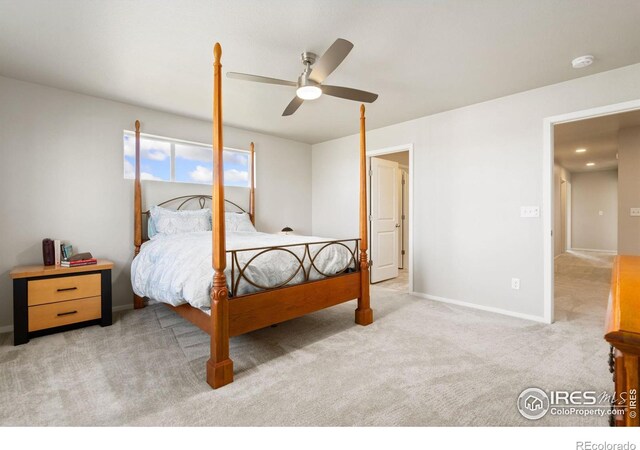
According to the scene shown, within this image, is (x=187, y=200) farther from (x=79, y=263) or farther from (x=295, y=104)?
(x=295, y=104)

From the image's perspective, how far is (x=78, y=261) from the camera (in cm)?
304

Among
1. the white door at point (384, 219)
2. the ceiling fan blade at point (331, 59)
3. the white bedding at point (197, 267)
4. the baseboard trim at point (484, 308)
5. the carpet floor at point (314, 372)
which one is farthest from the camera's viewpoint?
the white door at point (384, 219)

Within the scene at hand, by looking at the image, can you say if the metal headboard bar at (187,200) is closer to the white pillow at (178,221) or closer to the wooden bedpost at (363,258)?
the white pillow at (178,221)

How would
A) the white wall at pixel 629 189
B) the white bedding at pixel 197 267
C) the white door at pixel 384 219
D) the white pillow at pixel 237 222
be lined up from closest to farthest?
1. the white bedding at pixel 197 267
2. the white pillow at pixel 237 222
3. the white wall at pixel 629 189
4. the white door at pixel 384 219

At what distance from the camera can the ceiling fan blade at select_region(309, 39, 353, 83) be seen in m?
1.91

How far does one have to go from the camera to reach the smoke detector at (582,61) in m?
2.57

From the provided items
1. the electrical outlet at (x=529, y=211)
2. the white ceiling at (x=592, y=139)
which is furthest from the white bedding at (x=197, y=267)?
the white ceiling at (x=592, y=139)

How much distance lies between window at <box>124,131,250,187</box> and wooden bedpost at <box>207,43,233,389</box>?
235cm

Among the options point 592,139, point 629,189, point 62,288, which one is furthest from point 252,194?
point 592,139

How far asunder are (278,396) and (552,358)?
6.95 feet

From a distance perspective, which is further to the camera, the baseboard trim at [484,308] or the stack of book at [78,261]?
the baseboard trim at [484,308]

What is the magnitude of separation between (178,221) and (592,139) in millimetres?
6777
